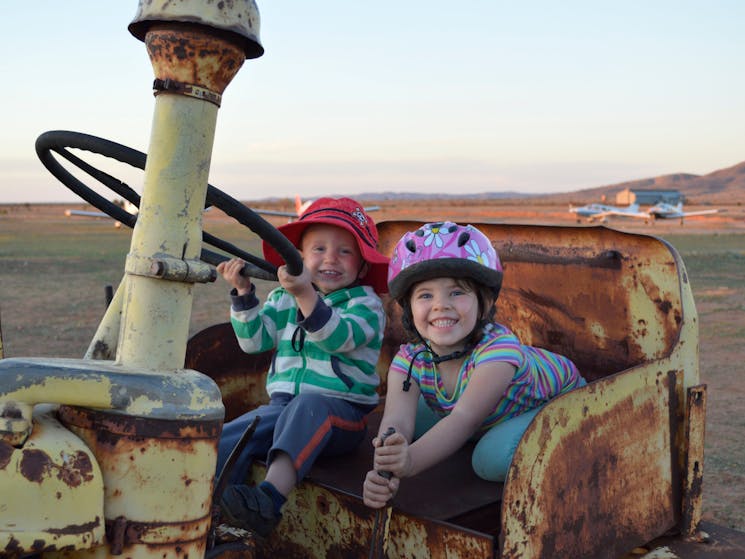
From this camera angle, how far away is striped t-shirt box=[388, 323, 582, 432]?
7.72ft

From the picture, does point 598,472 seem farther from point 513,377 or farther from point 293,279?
point 293,279

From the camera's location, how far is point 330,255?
2.83 meters

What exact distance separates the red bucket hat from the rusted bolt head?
1.24 m

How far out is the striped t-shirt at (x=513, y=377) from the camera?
235cm

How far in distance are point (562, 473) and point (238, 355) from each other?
1.50 m

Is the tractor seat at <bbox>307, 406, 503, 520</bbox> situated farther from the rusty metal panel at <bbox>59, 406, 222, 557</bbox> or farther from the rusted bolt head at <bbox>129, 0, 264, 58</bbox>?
the rusted bolt head at <bbox>129, 0, 264, 58</bbox>

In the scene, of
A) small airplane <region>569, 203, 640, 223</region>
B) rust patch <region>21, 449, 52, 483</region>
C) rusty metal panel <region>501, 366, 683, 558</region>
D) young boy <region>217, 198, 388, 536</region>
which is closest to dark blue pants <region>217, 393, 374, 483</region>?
young boy <region>217, 198, 388, 536</region>

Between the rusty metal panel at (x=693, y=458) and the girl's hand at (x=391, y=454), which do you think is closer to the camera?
the girl's hand at (x=391, y=454)

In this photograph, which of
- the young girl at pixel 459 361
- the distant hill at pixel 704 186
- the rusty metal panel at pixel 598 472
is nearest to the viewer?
the rusty metal panel at pixel 598 472

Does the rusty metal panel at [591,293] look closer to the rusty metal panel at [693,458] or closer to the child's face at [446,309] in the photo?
the rusty metal panel at [693,458]

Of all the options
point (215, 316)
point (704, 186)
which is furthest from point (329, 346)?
point (704, 186)

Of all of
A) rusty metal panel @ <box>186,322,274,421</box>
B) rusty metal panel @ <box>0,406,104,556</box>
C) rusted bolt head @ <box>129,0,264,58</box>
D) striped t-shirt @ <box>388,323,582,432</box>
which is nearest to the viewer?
rusty metal panel @ <box>0,406,104,556</box>

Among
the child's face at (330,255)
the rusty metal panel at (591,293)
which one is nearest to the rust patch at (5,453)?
the child's face at (330,255)

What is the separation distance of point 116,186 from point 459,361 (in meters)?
1.08
